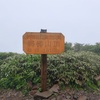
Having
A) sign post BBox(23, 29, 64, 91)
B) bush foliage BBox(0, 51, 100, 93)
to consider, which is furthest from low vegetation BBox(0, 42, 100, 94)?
sign post BBox(23, 29, 64, 91)

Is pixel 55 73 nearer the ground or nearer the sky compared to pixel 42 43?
nearer the ground

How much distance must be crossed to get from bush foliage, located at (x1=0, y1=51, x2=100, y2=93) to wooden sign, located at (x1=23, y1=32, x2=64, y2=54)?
2.64ft

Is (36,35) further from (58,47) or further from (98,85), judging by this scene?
(98,85)

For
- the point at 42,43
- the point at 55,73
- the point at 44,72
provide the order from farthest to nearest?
the point at 55,73 → the point at 44,72 → the point at 42,43

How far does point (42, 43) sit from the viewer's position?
612 centimetres

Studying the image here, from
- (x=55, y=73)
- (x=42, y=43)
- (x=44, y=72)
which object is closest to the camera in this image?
(x=42, y=43)

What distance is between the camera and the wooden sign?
6.12 metres

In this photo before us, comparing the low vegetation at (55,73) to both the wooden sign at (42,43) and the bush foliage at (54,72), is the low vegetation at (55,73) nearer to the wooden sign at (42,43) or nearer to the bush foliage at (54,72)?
the bush foliage at (54,72)

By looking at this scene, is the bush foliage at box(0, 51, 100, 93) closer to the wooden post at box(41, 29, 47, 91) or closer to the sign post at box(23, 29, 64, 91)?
the wooden post at box(41, 29, 47, 91)

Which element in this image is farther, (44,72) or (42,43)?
(44,72)

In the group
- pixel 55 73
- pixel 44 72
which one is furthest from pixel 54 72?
pixel 44 72

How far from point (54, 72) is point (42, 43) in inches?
38.1

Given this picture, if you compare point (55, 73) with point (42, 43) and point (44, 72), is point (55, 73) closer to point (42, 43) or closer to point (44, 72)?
point (44, 72)

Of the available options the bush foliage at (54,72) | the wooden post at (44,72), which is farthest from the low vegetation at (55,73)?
the wooden post at (44,72)
